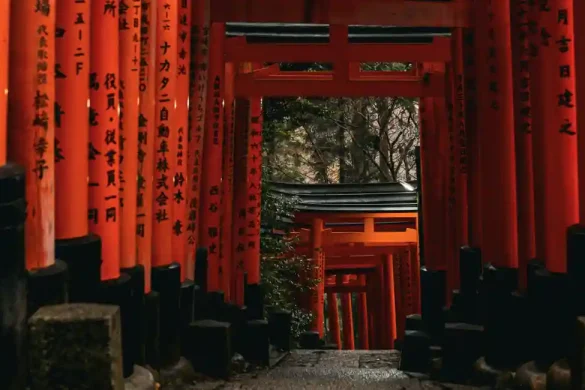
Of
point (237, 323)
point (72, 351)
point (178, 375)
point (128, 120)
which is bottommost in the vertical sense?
point (237, 323)

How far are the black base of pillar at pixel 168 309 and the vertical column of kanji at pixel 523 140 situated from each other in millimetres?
2641

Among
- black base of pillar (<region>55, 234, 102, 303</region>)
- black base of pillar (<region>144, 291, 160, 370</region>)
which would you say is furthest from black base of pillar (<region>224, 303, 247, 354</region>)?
black base of pillar (<region>55, 234, 102, 303</region>)

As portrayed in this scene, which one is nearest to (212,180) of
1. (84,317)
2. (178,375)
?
(178,375)

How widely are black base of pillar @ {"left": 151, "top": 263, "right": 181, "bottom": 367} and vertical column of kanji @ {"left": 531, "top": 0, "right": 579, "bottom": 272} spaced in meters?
2.63

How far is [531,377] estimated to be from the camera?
12.7 ft

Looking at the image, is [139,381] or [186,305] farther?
[186,305]

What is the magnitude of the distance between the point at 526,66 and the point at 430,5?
2479 mm

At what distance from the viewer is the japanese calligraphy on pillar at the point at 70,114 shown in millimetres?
3172

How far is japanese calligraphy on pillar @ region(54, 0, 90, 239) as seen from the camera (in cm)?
317

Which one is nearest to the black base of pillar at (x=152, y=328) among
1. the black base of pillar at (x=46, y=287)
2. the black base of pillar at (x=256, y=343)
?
the black base of pillar at (x=46, y=287)

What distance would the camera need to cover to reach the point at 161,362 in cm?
464

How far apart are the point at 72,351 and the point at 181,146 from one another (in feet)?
8.47

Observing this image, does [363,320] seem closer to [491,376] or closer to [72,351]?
[491,376]

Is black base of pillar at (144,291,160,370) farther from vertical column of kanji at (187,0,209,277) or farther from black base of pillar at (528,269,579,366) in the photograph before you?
black base of pillar at (528,269,579,366)
